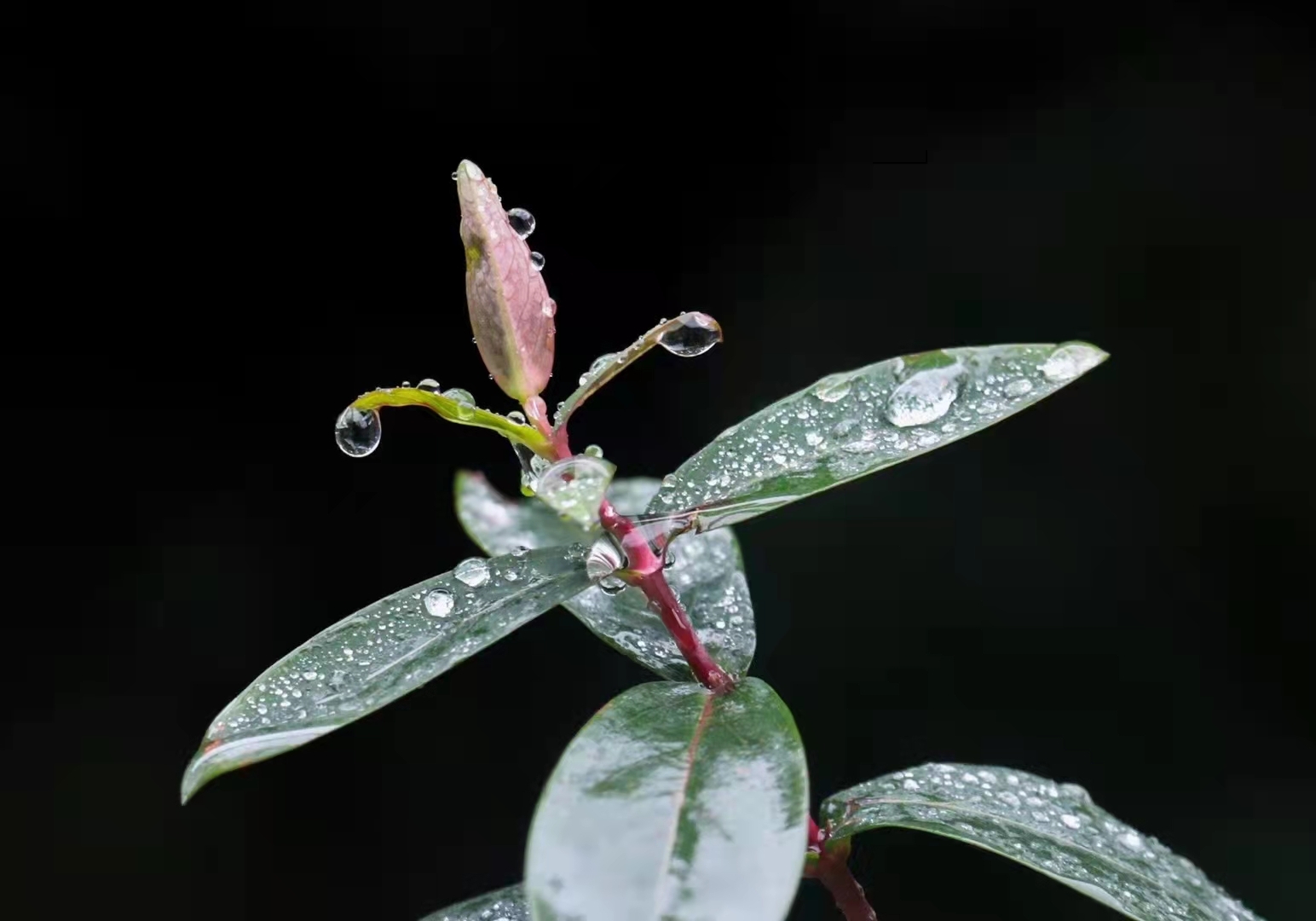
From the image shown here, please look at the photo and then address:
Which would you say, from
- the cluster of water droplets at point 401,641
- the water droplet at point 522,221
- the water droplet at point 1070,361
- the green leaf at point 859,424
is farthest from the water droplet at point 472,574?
the water droplet at point 1070,361

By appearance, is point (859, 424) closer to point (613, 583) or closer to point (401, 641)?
point (613, 583)

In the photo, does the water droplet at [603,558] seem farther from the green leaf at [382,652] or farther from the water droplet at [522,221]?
the water droplet at [522,221]

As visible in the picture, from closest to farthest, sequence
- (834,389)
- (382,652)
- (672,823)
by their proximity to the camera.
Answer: (672,823) < (382,652) < (834,389)

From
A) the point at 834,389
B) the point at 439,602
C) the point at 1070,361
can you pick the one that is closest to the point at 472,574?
the point at 439,602

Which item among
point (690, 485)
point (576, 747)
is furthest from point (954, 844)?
point (576, 747)

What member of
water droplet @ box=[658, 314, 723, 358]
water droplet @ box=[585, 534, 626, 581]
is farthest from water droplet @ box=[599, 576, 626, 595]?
water droplet @ box=[658, 314, 723, 358]

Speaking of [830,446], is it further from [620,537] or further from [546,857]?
[546,857]
